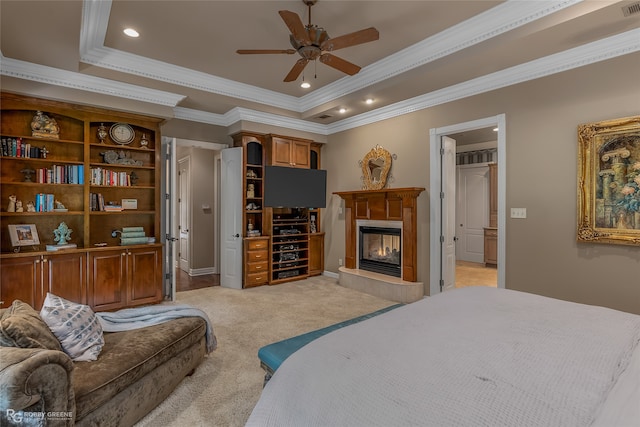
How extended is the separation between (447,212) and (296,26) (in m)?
3.16

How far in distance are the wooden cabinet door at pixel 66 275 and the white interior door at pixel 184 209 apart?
8.45 ft

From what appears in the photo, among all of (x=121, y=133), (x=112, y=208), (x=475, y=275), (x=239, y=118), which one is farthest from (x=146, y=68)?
(x=475, y=275)

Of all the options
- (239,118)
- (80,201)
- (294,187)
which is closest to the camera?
(80,201)

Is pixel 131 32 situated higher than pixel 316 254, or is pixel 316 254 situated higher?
pixel 131 32

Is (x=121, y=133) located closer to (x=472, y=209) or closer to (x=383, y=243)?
(x=383, y=243)

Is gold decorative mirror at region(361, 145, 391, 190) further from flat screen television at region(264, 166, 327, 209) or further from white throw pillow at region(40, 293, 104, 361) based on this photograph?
white throw pillow at region(40, 293, 104, 361)

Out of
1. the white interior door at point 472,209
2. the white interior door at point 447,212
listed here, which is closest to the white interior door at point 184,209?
the white interior door at point 447,212

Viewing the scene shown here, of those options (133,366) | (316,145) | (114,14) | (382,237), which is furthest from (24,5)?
(382,237)

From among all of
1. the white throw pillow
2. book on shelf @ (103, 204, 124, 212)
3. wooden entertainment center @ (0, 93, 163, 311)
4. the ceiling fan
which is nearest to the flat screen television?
wooden entertainment center @ (0, 93, 163, 311)

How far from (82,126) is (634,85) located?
6.01m

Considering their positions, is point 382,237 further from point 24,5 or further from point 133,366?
point 24,5

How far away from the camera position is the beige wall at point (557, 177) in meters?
2.89

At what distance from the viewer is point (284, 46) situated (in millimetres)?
3473

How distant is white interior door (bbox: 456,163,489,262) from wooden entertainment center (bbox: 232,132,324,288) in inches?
162
